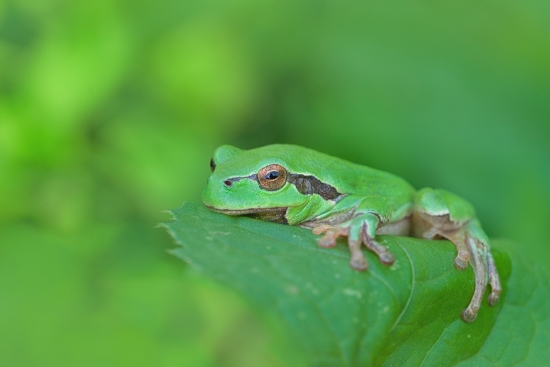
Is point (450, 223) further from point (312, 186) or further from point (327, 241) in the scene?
point (327, 241)

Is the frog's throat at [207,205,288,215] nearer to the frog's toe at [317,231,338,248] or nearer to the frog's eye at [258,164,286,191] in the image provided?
the frog's eye at [258,164,286,191]

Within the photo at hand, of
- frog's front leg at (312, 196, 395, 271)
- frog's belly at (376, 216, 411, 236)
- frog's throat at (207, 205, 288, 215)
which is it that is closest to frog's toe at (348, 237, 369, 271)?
frog's front leg at (312, 196, 395, 271)

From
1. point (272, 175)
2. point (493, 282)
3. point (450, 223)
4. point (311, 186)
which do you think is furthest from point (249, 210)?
point (450, 223)

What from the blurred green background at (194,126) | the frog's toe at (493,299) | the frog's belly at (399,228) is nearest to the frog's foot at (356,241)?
the frog's toe at (493,299)

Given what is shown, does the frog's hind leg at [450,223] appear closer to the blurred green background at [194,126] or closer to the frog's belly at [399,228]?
the frog's belly at [399,228]

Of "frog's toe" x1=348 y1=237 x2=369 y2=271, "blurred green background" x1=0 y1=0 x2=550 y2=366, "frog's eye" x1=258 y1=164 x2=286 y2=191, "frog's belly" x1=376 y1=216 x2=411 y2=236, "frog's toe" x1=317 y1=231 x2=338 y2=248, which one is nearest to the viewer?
"frog's toe" x1=348 y1=237 x2=369 y2=271
